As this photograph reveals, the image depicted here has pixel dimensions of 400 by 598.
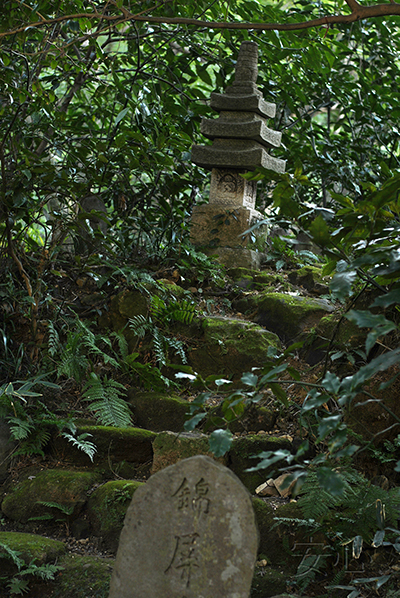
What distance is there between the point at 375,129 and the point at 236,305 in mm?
3439

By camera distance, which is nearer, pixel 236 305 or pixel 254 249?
pixel 236 305

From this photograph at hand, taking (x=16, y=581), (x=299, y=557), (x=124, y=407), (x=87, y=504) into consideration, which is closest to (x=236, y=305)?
(x=124, y=407)

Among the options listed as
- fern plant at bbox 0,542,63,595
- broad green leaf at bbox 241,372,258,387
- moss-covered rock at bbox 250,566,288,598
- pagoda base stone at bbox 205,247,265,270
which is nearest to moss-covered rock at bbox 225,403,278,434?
moss-covered rock at bbox 250,566,288,598

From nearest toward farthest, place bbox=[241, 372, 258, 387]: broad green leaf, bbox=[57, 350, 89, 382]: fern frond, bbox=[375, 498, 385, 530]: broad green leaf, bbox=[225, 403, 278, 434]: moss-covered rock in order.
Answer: bbox=[241, 372, 258, 387]: broad green leaf, bbox=[375, 498, 385, 530]: broad green leaf, bbox=[225, 403, 278, 434]: moss-covered rock, bbox=[57, 350, 89, 382]: fern frond

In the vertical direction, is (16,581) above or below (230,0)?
below

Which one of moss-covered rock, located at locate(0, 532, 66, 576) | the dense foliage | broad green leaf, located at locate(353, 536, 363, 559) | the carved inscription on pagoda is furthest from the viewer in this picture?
the carved inscription on pagoda

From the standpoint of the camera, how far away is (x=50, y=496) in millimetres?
3215

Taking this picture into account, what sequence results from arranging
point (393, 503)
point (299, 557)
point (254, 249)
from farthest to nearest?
point (254, 249)
point (299, 557)
point (393, 503)

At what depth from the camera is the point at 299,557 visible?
2.60 metres

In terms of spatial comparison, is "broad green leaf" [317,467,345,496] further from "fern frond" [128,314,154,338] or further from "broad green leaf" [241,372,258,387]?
"fern frond" [128,314,154,338]

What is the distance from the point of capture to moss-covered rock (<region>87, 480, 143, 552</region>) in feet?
9.73

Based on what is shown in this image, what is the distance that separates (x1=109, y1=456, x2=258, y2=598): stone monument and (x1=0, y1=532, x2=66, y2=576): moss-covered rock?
2.98 ft

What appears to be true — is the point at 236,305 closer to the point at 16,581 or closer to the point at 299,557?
the point at 299,557

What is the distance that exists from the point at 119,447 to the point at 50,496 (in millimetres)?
540
